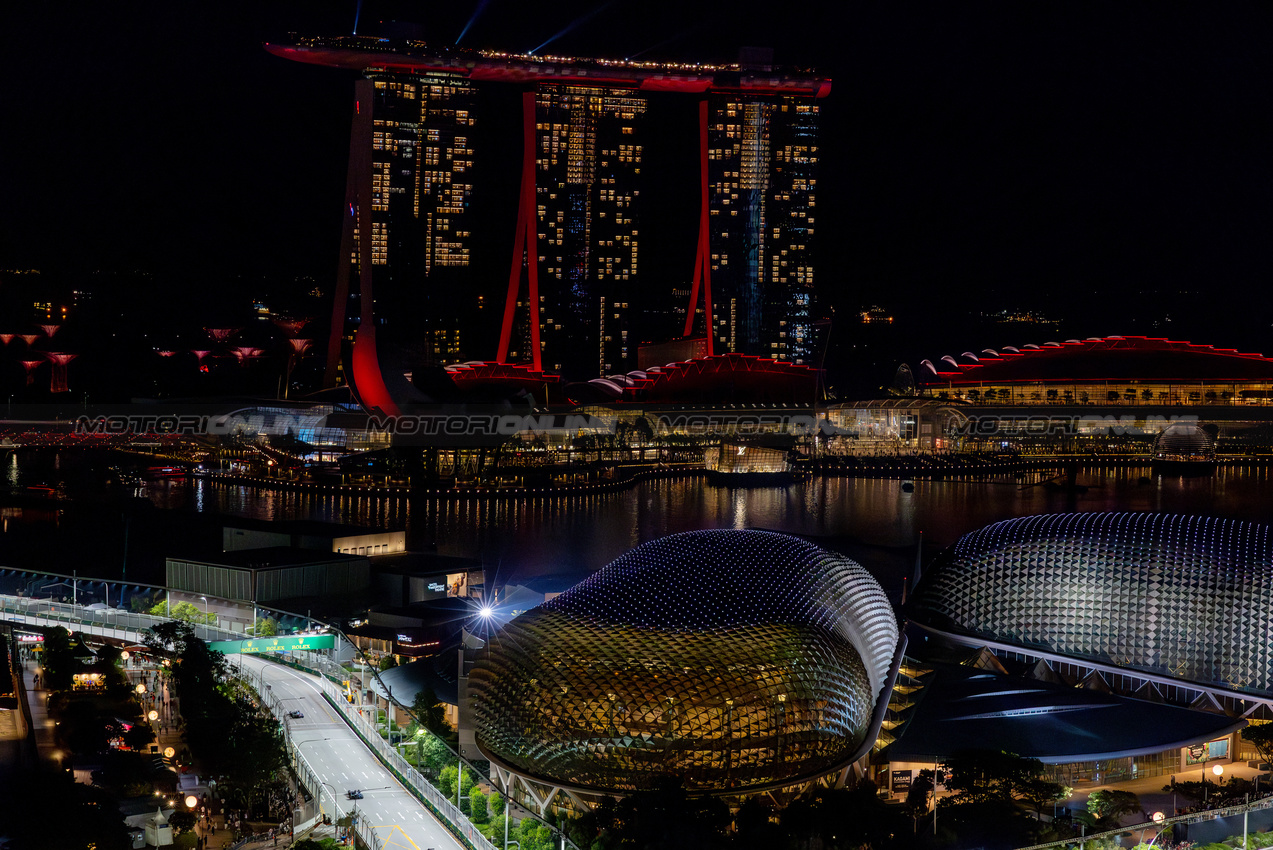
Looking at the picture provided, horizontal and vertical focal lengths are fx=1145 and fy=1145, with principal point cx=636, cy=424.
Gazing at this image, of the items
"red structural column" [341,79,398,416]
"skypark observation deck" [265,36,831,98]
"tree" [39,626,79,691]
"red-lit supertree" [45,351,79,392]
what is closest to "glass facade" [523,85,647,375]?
"skypark observation deck" [265,36,831,98]

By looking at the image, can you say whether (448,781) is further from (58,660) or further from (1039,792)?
(58,660)

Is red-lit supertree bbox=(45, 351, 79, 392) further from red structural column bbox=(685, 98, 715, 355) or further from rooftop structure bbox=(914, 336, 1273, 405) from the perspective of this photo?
rooftop structure bbox=(914, 336, 1273, 405)

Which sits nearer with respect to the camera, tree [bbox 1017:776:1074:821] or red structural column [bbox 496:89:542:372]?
tree [bbox 1017:776:1074:821]

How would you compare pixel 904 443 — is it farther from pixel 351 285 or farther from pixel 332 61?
pixel 332 61

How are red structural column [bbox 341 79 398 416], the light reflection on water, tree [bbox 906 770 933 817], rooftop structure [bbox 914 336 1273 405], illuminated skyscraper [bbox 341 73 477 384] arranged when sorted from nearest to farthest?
tree [bbox 906 770 933 817] → the light reflection on water → red structural column [bbox 341 79 398 416] → illuminated skyscraper [bbox 341 73 477 384] → rooftop structure [bbox 914 336 1273 405]

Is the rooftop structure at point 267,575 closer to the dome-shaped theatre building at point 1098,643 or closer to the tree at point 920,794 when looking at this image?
the dome-shaped theatre building at point 1098,643

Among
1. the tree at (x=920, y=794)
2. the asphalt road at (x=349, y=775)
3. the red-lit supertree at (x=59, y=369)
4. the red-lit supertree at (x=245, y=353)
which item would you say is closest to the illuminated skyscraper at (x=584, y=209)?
the red-lit supertree at (x=245, y=353)

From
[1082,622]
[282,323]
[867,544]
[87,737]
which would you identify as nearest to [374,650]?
[87,737]
